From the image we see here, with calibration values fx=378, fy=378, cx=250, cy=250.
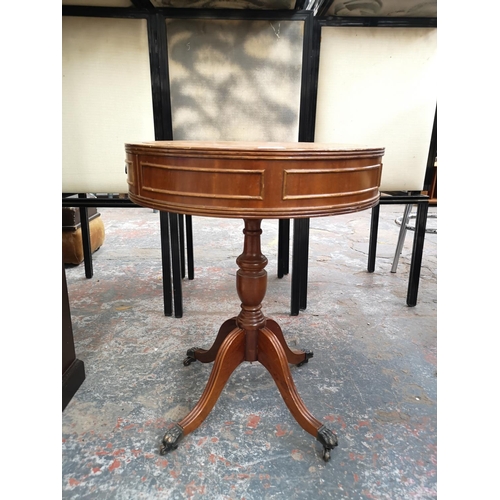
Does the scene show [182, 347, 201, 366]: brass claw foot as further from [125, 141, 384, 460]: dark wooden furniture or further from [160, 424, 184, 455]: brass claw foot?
[125, 141, 384, 460]: dark wooden furniture

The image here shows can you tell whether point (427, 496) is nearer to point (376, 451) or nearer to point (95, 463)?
point (376, 451)

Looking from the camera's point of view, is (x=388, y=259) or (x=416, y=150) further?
(x=388, y=259)

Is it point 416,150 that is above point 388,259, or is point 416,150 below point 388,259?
above

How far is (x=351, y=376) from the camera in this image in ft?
5.13

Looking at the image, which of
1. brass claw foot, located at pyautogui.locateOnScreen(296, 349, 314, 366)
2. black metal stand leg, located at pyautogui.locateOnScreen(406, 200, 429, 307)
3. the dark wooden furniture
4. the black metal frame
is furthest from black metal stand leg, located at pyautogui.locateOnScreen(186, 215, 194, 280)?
the dark wooden furniture

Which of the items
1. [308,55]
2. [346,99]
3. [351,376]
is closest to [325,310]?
[351,376]

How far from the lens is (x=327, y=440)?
3.79 ft

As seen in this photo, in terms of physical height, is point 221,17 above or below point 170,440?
above

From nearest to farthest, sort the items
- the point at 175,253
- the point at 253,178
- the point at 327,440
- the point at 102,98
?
the point at 253,178 < the point at 327,440 < the point at 102,98 < the point at 175,253

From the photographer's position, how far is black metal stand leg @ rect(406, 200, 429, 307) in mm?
2137

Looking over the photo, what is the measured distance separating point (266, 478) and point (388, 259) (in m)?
2.37

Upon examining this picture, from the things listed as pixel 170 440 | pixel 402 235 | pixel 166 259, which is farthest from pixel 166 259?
pixel 402 235

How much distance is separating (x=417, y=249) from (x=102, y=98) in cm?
184

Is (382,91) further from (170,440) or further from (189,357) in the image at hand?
(170,440)
